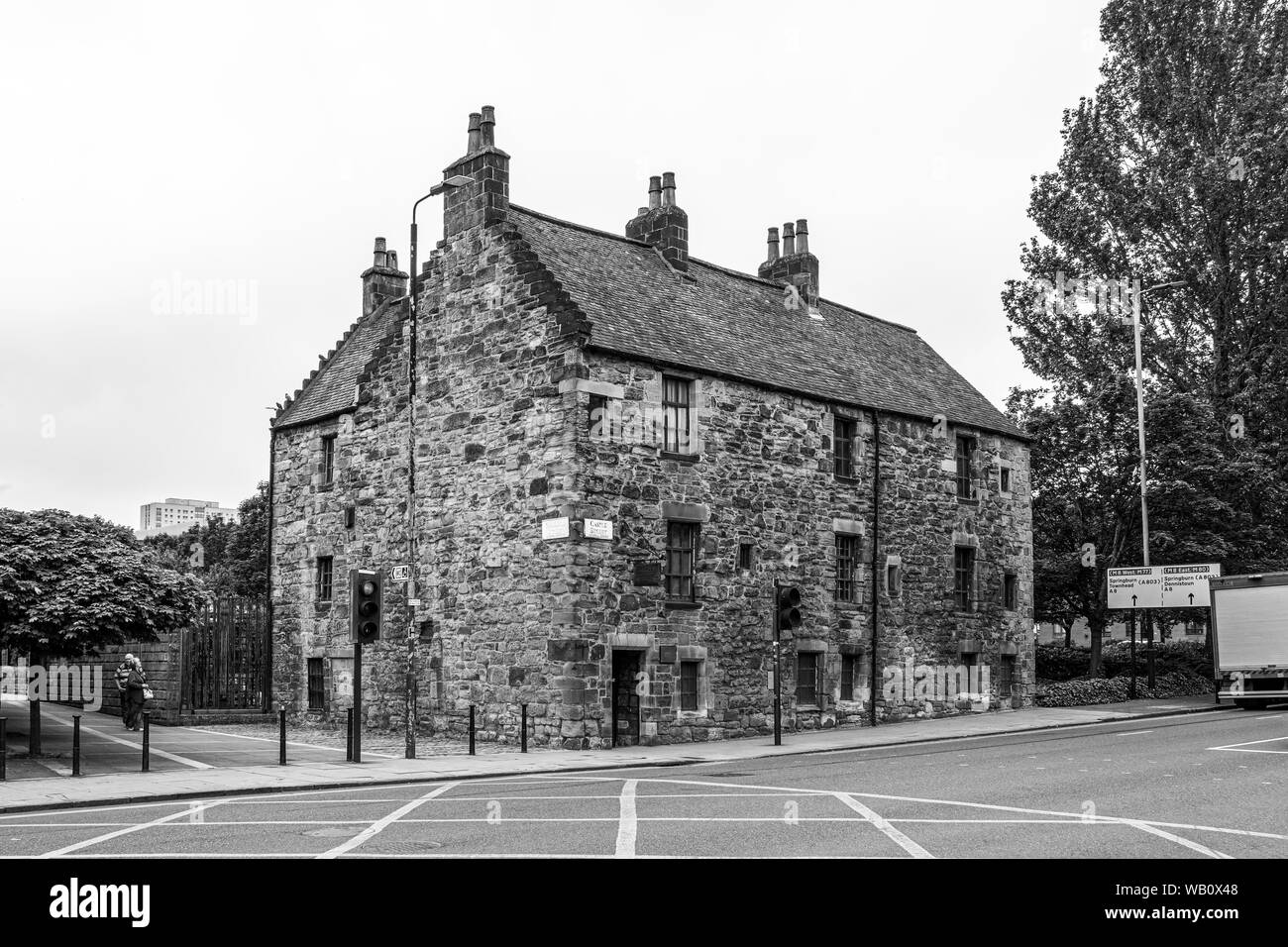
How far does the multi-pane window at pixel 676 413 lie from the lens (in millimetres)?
25094

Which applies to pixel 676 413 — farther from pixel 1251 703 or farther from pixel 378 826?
pixel 1251 703

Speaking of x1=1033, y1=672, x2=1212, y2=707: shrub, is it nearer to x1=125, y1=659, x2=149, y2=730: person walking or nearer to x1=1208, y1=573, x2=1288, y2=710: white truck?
x1=1208, y1=573, x2=1288, y2=710: white truck

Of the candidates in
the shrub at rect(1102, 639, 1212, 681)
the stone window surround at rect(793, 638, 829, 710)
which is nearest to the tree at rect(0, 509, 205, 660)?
the stone window surround at rect(793, 638, 829, 710)

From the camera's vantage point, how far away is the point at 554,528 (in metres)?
23.4

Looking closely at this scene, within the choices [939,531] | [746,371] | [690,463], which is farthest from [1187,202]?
[690,463]

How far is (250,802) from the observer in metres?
14.4

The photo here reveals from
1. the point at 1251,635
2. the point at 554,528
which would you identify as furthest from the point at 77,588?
the point at 1251,635

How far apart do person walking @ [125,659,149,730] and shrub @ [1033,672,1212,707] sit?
24.0 m

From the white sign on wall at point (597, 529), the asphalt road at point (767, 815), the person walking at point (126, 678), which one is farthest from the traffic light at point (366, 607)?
the person walking at point (126, 678)

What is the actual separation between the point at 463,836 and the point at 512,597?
13687 mm

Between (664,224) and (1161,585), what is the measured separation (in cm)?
1727

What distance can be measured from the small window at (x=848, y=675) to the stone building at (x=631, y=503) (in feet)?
0.50

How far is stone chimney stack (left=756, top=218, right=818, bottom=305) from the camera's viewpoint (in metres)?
34.1

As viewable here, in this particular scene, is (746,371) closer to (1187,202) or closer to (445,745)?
(445,745)
